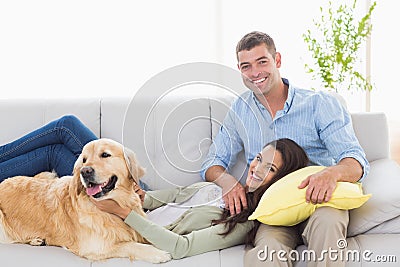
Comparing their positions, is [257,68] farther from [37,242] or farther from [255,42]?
[37,242]

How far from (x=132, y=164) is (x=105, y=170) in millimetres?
121

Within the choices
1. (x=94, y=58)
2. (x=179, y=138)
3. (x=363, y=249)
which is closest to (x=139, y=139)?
(x=179, y=138)

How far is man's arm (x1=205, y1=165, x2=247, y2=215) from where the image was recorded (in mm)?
2152

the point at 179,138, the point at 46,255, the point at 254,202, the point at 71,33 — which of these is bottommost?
the point at 46,255

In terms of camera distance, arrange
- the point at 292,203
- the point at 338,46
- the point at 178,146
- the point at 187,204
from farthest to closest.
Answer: the point at 338,46, the point at 178,146, the point at 187,204, the point at 292,203

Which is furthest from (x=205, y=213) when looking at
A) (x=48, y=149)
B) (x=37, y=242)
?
(x=48, y=149)

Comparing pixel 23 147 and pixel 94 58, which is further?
pixel 94 58

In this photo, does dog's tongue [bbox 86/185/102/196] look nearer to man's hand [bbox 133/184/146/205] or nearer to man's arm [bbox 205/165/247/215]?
man's hand [bbox 133/184/146/205]

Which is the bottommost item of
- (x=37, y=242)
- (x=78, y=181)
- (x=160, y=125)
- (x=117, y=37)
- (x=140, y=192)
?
(x=37, y=242)

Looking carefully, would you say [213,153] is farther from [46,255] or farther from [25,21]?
[25,21]

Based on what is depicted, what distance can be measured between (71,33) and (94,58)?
211 millimetres

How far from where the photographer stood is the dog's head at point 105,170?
2.07m

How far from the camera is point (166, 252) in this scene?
6.55ft

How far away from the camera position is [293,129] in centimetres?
234
